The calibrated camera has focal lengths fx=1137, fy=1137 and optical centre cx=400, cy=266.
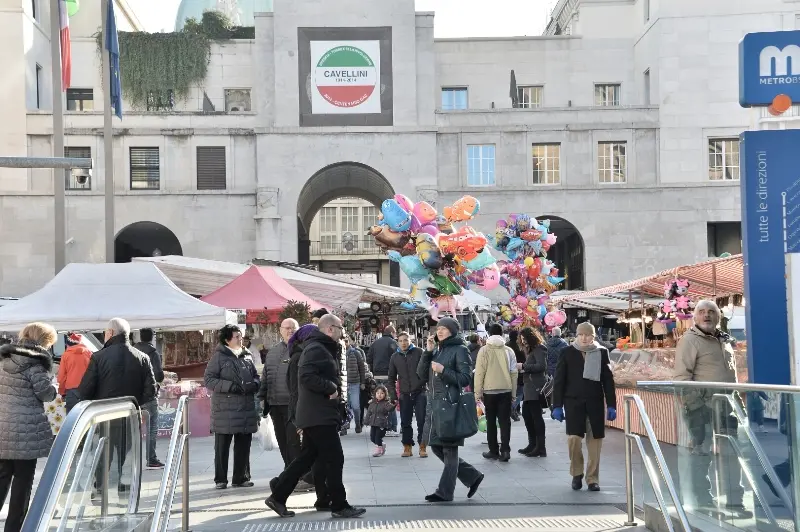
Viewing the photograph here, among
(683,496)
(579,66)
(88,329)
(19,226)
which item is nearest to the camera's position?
(683,496)

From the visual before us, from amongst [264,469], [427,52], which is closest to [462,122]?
[427,52]

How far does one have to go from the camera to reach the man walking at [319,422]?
10602mm

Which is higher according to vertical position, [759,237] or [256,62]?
[256,62]

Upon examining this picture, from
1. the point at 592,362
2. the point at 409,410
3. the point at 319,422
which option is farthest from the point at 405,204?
the point at 319,422

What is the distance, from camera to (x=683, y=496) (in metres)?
8.57

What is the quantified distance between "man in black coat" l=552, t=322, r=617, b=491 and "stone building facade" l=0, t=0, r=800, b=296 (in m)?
30.0

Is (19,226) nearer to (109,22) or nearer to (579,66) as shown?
(109,22)

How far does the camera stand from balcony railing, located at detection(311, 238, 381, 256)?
75.2 meters

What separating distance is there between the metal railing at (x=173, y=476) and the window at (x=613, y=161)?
34.2 meters

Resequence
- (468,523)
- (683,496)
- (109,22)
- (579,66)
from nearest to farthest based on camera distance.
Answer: (683,496)
(468,523)
(109,22)
(579,66)

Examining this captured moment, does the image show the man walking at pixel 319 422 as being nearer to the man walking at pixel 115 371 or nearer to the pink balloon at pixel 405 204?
the man walking at pixel 115 371

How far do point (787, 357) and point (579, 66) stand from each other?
123 ft

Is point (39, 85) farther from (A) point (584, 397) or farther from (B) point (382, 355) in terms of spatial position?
(A) point (584, 397)

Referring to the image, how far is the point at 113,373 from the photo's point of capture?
1252cm
